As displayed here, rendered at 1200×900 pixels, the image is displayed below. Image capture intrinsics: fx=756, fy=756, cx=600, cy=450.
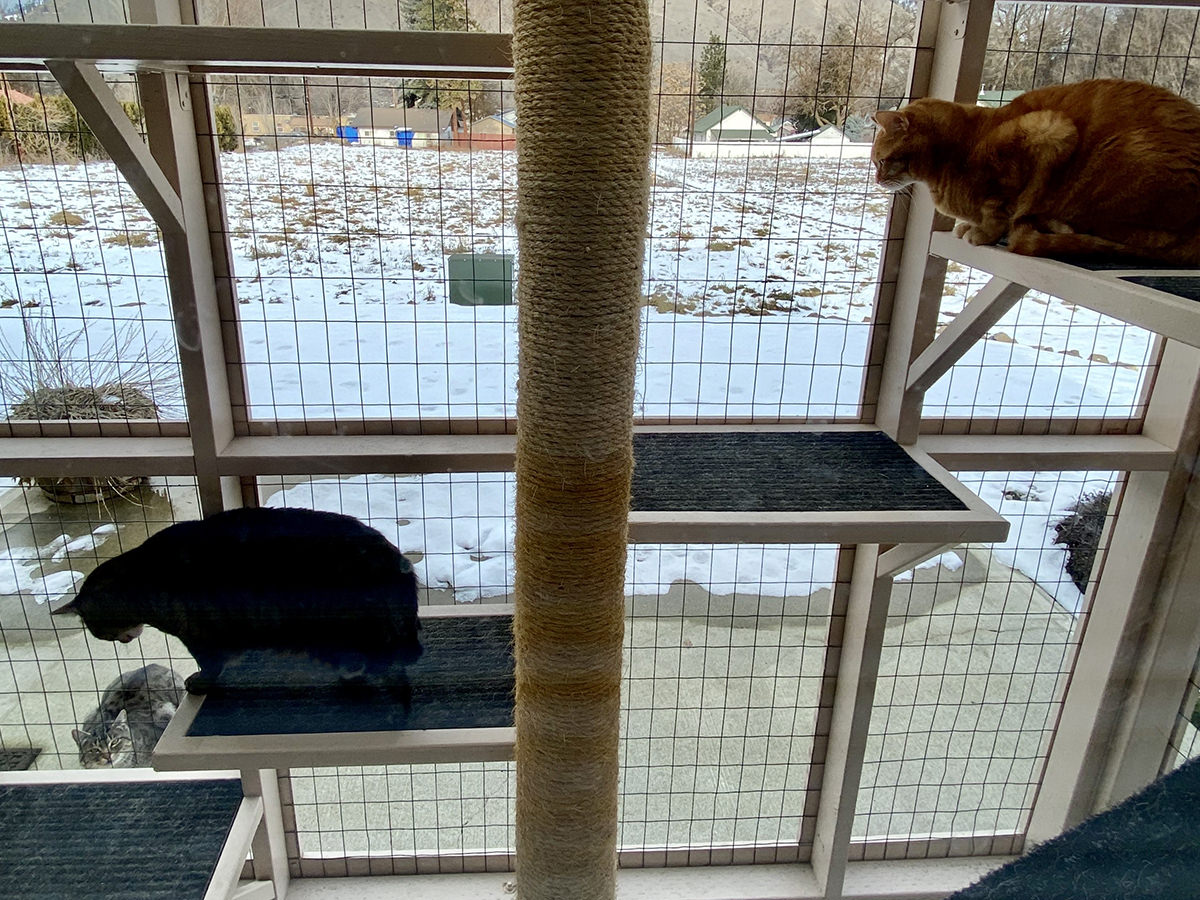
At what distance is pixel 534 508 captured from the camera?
2.35ft

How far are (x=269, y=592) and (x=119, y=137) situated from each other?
1.90 feet

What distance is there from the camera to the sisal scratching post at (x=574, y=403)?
0.58 meters

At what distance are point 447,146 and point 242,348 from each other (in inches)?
15.9

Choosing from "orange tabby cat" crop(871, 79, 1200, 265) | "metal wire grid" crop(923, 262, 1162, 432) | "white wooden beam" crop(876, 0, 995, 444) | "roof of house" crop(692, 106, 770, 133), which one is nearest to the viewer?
"orange tabby cat" crop(871, 79, 1200, 265)

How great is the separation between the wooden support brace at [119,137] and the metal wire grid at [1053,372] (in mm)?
1049

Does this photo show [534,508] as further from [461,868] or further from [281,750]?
[461,868]

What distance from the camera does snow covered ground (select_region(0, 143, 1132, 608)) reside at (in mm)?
1012

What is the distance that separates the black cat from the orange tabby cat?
84cm

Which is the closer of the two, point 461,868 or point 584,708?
point 584,708

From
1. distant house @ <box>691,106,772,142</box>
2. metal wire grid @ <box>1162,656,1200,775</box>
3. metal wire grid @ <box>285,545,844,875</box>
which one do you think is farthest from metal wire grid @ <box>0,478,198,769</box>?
metal wire grid @ <box>1162,656,1200,775</box>

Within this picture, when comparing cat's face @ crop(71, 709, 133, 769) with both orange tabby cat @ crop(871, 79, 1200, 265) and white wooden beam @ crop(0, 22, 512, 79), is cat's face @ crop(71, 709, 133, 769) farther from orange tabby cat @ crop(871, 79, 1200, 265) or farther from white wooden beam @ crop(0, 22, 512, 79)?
orange tabby cat @ crop(871, 79, 1200, 265)

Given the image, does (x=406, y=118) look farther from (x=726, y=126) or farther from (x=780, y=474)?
(x=780, y=474)

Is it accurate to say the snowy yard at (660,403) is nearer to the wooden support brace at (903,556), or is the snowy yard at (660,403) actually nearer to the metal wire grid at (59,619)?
the metal wire grid at (59,619)

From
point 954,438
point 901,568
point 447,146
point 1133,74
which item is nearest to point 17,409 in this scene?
point 447,146
